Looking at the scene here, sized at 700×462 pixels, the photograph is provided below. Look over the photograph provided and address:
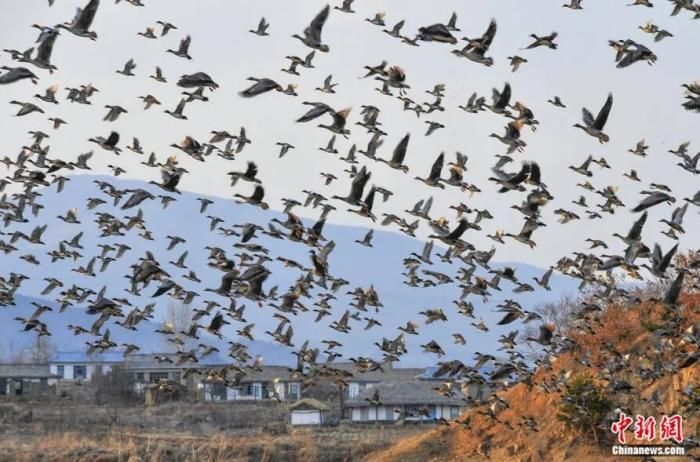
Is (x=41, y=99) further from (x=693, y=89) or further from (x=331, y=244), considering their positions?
(x=693, y=89)

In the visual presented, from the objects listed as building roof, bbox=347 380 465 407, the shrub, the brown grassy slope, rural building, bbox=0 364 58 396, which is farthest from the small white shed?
the shrub

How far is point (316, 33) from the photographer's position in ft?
105

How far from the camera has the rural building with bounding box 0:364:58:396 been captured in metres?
120

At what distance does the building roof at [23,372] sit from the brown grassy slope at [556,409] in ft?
256

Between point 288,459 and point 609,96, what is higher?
point 609,96

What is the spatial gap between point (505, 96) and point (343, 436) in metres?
42.8

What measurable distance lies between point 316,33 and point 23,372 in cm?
10715

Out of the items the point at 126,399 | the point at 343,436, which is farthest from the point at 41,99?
the point at 126,399

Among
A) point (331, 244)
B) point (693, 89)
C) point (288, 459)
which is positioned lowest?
point (288, 459)

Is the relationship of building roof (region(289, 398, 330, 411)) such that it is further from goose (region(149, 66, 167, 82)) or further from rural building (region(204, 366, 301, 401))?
goose (region(149, 66, 167, 82))

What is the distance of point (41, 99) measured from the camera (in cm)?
3803

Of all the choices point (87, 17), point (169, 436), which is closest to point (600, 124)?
point (87, 17)

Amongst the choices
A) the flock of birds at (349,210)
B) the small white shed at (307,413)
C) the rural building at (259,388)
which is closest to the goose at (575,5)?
the flock of birds at (349,210)

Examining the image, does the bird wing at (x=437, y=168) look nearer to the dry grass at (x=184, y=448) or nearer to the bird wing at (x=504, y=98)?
the bird wing at (x=504, y=98)
